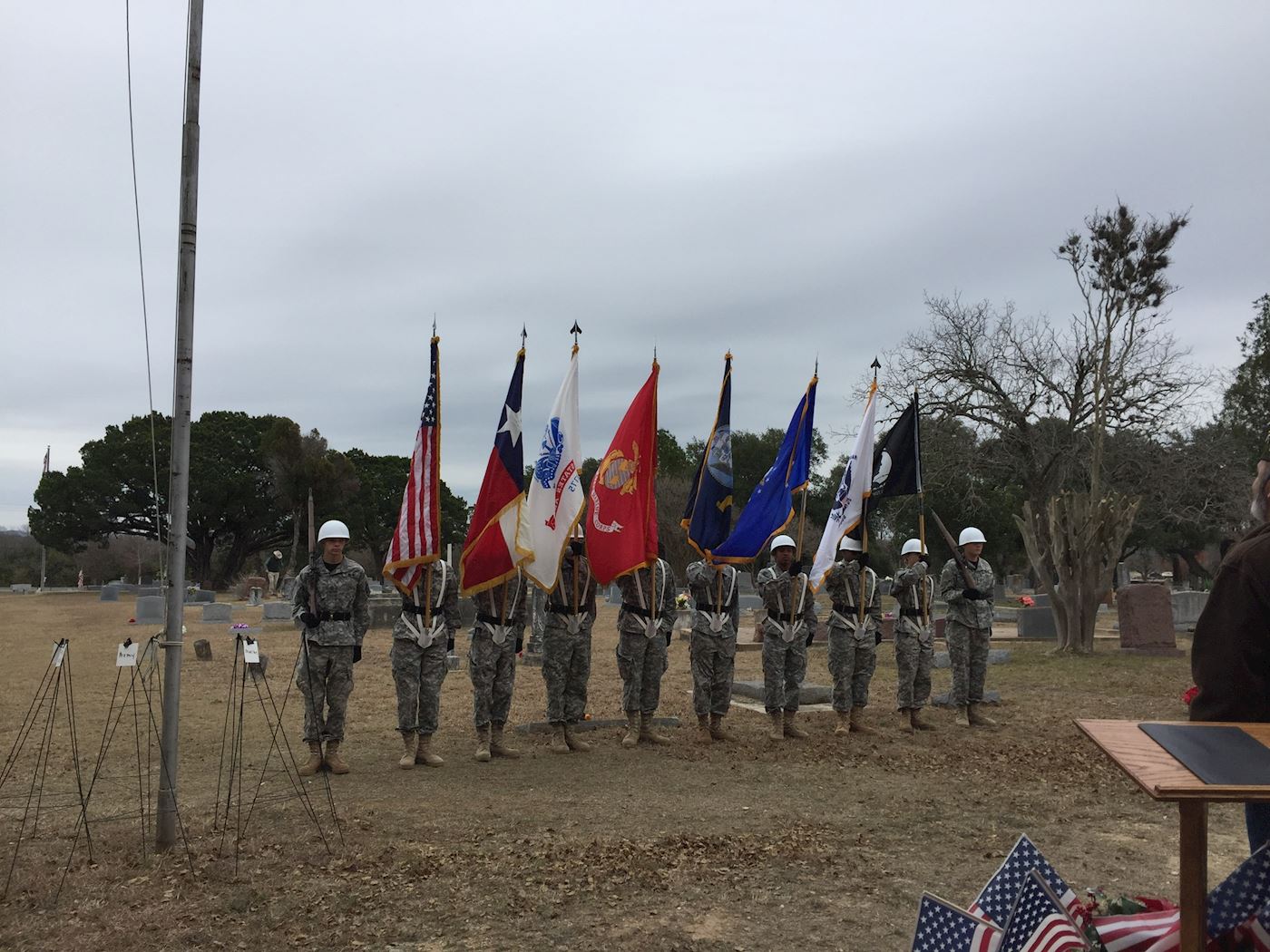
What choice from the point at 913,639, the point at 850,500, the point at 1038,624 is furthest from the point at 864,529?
the point at 1038,624

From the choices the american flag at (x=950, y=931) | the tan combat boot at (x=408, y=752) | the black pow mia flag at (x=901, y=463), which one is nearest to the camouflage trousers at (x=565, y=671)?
the tan combat boot at (x=408, y=752)

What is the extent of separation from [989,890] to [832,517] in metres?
7.07

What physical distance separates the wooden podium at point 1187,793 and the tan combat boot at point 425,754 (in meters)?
6.47

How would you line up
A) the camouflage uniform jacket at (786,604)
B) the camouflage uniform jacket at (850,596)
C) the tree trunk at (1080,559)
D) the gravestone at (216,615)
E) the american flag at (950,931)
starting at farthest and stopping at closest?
the gravestone at (216,615) < the tree trunk at (1080,559) < the camouflage uniform jacket at (850,596) < the camouflage uniform jacket at (786,604) < the american flag at (950,931)

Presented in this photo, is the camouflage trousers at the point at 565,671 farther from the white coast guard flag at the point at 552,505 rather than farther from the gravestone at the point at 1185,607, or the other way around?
the gravestone at the point at 1185,607

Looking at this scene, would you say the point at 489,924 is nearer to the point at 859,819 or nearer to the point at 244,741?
the point at 859,819

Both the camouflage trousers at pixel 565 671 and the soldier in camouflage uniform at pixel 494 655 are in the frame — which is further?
the camouflage trousers at pixel 565 671

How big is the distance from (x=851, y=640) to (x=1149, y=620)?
39.6 ft

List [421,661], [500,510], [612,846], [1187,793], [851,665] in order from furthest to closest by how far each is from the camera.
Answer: [851,665] < [500,510] < [421,661] < [612,846] < [1187,793]

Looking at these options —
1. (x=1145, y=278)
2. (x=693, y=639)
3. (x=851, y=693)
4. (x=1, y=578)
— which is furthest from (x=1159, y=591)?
(x=1, y=578)

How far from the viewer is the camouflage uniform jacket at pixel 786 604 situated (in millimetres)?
10008

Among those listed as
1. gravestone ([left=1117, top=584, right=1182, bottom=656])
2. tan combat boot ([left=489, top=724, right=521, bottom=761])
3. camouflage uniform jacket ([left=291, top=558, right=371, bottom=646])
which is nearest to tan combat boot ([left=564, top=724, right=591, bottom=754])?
tan combat boot ([left=489, top=724, right=521, bottom=761])

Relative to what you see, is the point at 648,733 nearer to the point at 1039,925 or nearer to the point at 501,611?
the point at 501,611

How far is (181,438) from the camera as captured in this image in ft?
18.4
